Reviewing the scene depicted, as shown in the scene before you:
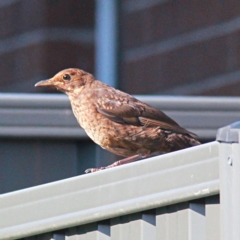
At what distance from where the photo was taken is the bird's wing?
4648mm

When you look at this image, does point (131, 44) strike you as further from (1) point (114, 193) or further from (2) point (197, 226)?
(2) point (197, 226)

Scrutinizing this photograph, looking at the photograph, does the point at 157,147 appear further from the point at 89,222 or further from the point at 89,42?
the point at 89,42

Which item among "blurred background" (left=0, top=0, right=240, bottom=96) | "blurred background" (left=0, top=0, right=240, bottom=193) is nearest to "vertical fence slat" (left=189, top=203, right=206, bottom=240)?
"blurred background" (left=0, top=0, right=240, bottom=193)

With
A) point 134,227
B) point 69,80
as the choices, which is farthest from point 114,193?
point 69,80

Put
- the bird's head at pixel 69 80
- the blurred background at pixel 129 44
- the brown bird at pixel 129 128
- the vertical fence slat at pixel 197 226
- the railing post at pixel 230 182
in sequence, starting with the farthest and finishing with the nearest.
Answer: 1. the blurred background at pixel 129 44
2. the bird's head at pixel 69 80
3. the brown bird at pixel 129 128
4. the vertical fence slat at pixel 197 226
5. the railing post at pixel 230 182

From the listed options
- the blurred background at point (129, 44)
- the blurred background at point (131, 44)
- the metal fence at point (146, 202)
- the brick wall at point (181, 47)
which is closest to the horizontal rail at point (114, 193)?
the metal fence at point (146, 202)

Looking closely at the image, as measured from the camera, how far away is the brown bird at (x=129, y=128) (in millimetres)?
4617

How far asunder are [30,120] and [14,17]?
2.16 meters

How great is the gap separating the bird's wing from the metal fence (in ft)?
5.36

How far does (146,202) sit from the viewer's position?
2.85 metres

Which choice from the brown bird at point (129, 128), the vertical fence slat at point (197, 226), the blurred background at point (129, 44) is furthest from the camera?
the blurred background at point (129, 44)

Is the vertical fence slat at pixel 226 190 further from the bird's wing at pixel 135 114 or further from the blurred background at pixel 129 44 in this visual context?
the blurred background at pixel 129 44

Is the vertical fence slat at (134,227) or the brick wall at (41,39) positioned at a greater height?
the brick wall at (41,39)

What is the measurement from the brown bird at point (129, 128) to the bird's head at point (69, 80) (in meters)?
0.19
